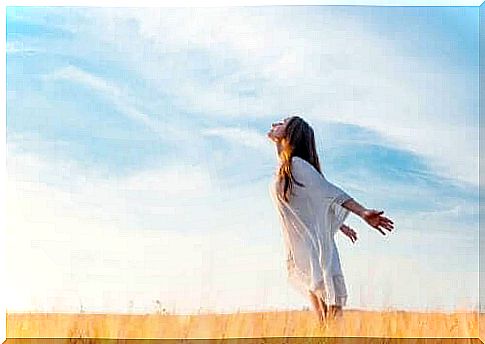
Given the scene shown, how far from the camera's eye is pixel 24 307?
Answer: 7.14m

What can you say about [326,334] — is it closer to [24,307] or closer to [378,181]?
[378,181]

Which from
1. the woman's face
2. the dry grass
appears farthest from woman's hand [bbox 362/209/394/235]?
the woman's face

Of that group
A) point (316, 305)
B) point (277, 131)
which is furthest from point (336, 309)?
point (277, 131)

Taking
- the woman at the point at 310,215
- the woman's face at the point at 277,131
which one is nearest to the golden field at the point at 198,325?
the woman at the point at 310,215

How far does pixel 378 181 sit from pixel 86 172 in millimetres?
1459

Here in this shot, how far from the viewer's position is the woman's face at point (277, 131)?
7.14 metres

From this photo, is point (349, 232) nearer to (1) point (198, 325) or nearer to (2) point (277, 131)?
(2) point (277, 131)

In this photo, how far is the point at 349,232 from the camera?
281 inches

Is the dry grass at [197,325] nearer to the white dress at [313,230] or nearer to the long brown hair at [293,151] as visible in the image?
the white dress at [313,230]

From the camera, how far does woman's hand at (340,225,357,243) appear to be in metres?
7.12

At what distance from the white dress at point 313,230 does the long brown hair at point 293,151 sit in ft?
0.07

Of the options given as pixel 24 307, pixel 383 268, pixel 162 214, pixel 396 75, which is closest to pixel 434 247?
pixel 383 268

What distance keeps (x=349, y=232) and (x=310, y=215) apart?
212mm

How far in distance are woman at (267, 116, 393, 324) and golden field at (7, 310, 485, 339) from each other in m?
0.11
